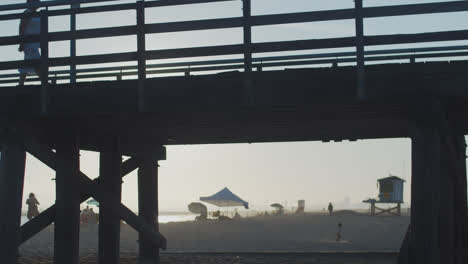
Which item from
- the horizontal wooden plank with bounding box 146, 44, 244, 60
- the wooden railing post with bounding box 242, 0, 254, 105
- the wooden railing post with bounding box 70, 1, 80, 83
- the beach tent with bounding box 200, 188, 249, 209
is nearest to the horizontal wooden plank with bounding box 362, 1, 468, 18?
the wooden railing post with bounding box 242, 0, 254, 105

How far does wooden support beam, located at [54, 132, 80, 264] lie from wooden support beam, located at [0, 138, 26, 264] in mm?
697

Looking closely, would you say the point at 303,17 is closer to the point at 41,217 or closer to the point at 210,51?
the point at 210,51

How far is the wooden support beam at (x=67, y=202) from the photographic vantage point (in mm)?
10609

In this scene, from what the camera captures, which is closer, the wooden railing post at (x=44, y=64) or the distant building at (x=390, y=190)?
the wooden railing post at (x=44, y=64)

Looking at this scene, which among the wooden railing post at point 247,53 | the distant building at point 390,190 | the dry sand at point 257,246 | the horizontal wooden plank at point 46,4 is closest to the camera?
the wooden railing post at point 247,53

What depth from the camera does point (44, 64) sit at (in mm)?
10148

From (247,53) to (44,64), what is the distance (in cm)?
308

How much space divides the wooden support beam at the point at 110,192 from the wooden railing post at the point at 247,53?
144 inches

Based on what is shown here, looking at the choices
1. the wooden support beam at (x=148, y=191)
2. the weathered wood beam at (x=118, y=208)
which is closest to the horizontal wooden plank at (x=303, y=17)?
the weathered wood beam at (x=118, y=208)

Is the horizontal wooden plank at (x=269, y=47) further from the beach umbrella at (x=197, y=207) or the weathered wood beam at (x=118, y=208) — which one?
the beach umbrella at (x=197, y=207)

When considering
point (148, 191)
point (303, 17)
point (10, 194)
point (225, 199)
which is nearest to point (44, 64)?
point (10, 194)

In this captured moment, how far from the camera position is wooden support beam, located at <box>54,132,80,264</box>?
10609 millimetres

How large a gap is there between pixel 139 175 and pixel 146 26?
5423mm

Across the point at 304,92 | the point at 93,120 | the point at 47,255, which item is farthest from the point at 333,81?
the point at 47,255
